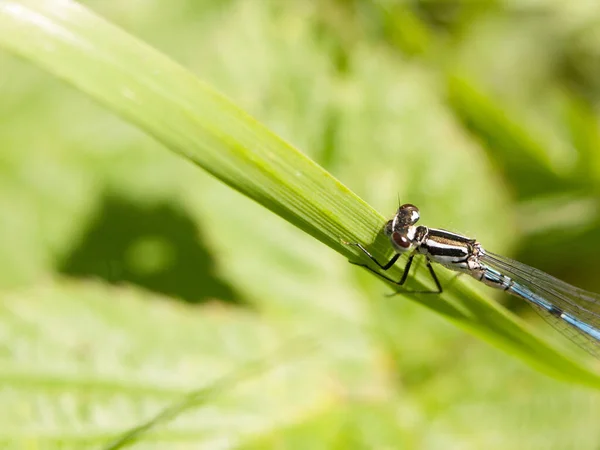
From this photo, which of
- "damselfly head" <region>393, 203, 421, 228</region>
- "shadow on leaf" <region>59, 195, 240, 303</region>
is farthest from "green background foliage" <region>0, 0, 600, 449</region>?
"damselfly head" <region>393, 203, 421, 228</region>

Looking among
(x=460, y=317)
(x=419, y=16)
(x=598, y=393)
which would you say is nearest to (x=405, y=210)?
(x=460, y=317)

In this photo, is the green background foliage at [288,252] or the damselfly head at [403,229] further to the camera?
the green background foliage at [288,252]

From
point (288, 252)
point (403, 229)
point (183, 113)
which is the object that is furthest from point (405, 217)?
point (288, 252)

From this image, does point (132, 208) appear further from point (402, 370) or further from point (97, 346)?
point (402, 370)

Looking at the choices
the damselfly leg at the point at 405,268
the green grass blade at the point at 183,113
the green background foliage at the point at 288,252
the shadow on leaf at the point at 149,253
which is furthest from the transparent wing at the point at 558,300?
the shadow on leaf at the point at 149,253

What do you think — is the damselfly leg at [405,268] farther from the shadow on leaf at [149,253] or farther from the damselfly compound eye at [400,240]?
the shadow on leaf at [149,253]

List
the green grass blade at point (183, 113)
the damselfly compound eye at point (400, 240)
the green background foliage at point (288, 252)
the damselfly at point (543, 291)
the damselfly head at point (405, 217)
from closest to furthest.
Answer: the green grass blade at point (183, 113) → the damselfly compound eye at point (400, 240) → the damselfly head at point (405, 217) → the green background foliage at point (288, 252) → the damselfly at point (543, 291)

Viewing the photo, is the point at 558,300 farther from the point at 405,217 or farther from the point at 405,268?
the point at 405,268
